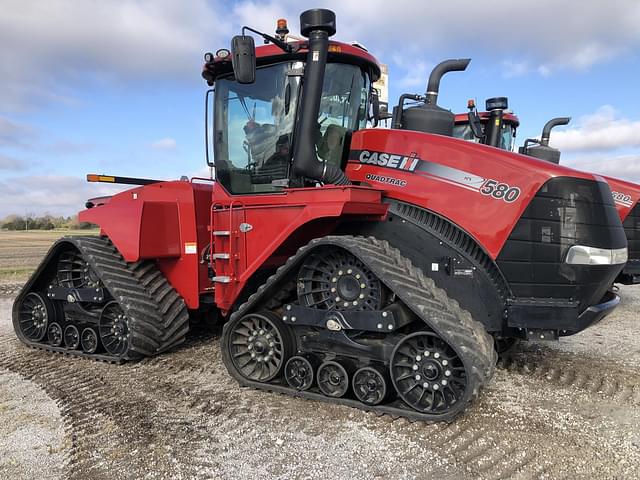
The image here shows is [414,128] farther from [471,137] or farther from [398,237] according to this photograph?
[471,137]

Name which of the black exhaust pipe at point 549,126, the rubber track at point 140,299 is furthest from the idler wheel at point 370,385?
the black exhaust pipe at point 549,126

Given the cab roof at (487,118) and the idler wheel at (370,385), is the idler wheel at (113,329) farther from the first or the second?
the cab roof at (487,118)

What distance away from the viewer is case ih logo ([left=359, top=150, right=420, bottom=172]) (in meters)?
4.41

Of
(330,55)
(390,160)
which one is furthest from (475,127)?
(390,160)

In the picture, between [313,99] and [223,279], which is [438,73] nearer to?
[313,99]

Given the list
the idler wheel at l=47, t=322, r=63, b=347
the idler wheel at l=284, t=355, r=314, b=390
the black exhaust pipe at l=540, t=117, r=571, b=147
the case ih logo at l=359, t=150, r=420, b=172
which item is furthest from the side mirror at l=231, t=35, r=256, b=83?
the black exhaust pipe at l=540, t=117, r=571, b=147

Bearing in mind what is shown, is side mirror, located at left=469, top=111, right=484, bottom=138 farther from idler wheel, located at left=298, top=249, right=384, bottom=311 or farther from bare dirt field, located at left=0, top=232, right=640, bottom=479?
idler wheel, located at left=298, top=249, right=384, bottom=311

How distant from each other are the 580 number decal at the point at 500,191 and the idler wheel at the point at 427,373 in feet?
3.70

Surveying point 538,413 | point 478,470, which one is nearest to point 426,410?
point 478,470

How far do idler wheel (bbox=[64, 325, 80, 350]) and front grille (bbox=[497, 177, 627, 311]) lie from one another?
468 cm

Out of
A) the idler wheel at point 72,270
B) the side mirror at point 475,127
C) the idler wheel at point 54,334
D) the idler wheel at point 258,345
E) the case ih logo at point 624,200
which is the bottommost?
the idler wheel at point 54,334

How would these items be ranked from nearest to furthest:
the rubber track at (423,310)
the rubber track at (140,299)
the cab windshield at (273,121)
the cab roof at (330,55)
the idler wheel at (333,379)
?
the rubber track at (423,310)
the idler wheel at (333,379)
the cab roof at (330,55)
the cab windshield at (273,121)
the rubber track at (140,299)

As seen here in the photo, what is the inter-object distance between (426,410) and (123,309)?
325 cm

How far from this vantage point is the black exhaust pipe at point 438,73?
17.7ft
